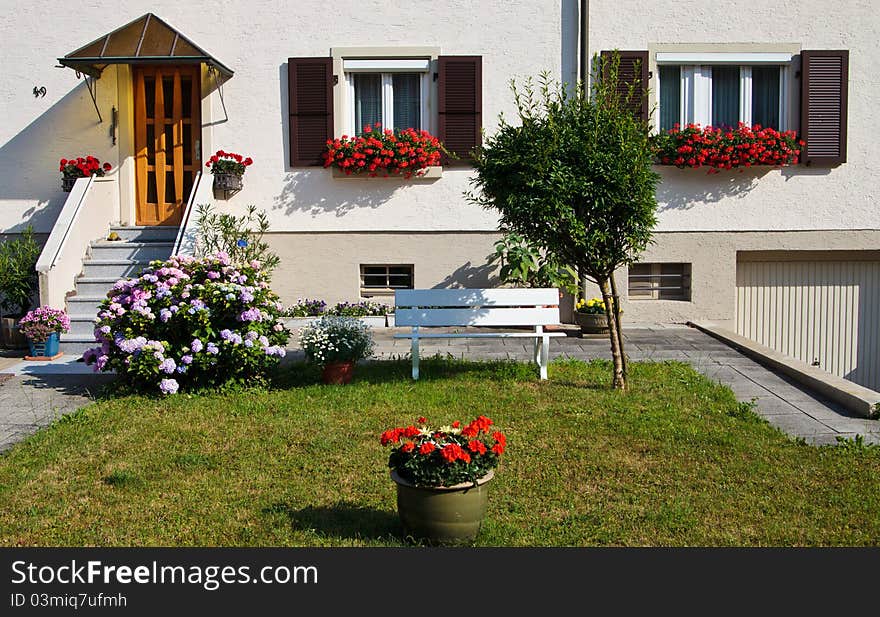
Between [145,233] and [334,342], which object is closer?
[334,342]

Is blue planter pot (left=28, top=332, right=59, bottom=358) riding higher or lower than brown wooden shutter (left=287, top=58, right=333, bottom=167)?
lower

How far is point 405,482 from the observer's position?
460 cm

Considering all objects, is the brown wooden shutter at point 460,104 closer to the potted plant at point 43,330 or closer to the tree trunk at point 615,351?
the tree trunk at point 615,351

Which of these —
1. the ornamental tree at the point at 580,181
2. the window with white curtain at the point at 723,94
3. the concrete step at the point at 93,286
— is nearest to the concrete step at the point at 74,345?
the concrete step at the point at 93,286

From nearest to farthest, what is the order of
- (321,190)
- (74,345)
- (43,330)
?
(43,330)
(74,345)
(321,190)

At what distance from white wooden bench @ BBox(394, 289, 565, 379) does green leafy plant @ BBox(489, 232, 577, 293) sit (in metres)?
2.16

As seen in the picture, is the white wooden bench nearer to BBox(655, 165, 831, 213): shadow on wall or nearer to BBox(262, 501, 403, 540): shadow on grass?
BBox(262, 501, 403, 540): shadow on grass

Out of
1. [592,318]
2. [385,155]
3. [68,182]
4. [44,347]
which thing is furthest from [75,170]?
[592,318]

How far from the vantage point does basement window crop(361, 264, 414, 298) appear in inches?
477

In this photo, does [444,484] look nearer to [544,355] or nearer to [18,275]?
[544,355]

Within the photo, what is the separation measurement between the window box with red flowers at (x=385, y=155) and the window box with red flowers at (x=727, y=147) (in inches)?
117

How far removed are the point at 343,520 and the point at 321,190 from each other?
7393 millimetres

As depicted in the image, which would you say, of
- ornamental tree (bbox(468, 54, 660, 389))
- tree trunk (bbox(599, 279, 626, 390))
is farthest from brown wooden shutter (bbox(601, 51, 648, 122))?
tree trunk (bbox(599, 279, 626, 390))

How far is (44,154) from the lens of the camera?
11938 mm
